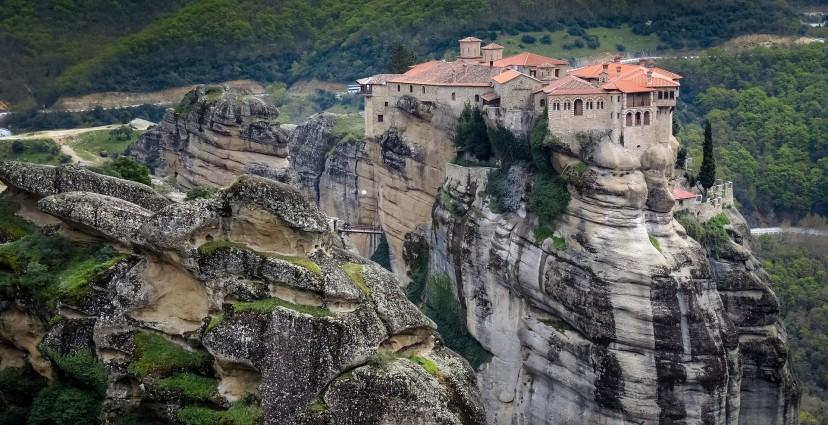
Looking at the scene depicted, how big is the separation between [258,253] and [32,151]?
159ft

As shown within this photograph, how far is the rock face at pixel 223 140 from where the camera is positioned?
5206cm

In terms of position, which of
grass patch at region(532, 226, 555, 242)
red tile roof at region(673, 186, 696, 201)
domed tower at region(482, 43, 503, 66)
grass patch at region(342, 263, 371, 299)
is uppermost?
grass patch at region(342, 263, 371, 299)

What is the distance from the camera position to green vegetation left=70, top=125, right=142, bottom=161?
226ft

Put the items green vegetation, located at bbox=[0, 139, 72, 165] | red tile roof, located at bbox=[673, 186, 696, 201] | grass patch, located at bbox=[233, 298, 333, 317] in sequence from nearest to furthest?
1. grass patch, located at bbox=[233, 298, 333, 317]
2. red tile roof, located at bbox=[673, 186, 696, 201]
3. green vegetation, located at bbox=[0, 139, 72, 165]

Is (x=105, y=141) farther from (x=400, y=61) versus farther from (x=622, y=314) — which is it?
(x=622, y=314)

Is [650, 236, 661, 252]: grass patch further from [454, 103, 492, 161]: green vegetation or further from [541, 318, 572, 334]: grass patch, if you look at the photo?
[454, 103, 492, 161]: green vegetation

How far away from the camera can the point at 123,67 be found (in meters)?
85.9

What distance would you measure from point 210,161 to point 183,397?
1334 inches

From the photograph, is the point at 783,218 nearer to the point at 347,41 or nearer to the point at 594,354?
the point at 594,354

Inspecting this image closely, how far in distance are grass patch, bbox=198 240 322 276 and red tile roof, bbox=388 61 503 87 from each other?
1237 inches

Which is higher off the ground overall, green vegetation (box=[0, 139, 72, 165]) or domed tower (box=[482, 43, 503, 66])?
domed tower (box=[482, 43, 503, 66])

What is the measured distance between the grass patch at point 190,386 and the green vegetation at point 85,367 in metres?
1.51

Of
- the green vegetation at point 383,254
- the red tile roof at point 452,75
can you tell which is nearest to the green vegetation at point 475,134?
the red tile roof at point 452,75

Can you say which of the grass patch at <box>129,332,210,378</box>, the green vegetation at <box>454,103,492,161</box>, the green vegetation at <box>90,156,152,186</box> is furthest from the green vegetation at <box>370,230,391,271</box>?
the grass patch at <box>129,332,210,378</box>
